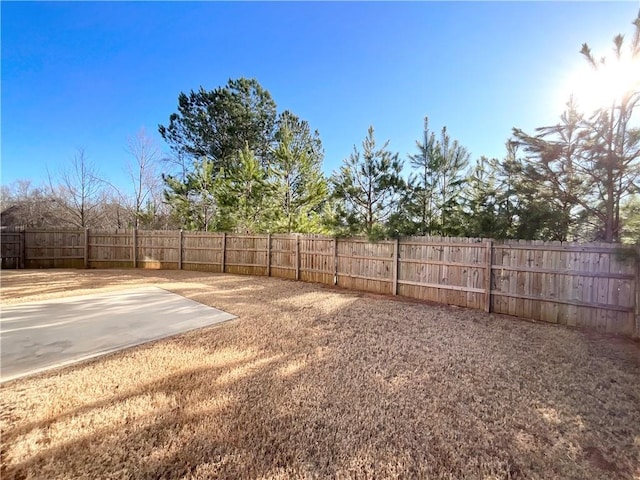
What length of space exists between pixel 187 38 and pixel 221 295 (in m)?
8.43

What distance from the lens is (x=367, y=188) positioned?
8.27 meters

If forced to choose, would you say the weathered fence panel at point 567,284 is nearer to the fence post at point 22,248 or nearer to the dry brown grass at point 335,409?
the dry brown grass at point 335,409

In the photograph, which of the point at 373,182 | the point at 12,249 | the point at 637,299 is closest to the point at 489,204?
the point at 637,299

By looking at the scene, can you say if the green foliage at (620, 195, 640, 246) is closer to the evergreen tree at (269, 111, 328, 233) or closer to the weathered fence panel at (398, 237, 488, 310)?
the weathered fence panel at (398, 237, 488, 310)

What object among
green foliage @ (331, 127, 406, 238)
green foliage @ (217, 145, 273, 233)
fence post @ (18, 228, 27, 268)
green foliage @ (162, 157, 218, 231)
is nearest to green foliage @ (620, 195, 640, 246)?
green foliage @ (331, 127, 406, 238)

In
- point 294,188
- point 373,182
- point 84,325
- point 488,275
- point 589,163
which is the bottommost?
point 84,325

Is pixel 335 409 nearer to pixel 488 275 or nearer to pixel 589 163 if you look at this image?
pixel 488 275

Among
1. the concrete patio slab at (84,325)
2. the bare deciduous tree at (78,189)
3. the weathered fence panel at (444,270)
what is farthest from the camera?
the bare deciduous tree at (78,189)

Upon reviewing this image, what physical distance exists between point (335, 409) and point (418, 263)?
4886 mm

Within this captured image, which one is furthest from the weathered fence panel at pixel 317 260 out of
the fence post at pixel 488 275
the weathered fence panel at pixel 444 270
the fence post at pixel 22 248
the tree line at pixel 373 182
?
the fence post at pixel 22 248

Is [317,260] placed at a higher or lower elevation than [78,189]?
lower

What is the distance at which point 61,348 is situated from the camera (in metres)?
3.36

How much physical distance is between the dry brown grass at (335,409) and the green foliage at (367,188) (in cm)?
442

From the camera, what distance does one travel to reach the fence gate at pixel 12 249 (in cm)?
1091
